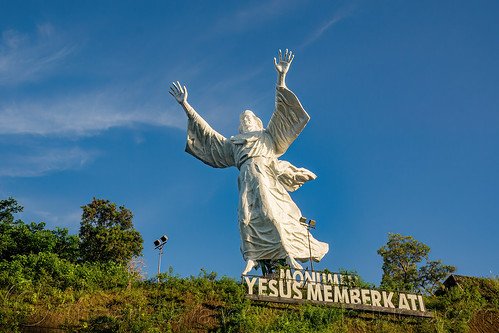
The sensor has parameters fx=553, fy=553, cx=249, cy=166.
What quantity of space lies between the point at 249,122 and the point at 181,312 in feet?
26.8

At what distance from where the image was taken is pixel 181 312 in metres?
15.2

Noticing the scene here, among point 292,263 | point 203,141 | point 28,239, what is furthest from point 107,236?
point 292,263

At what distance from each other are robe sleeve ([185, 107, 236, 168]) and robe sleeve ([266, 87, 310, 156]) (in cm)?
184

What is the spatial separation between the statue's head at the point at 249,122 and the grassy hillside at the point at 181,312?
588cm

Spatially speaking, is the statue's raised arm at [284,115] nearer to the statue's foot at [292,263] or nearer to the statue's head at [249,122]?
the statue's head at [249,122]

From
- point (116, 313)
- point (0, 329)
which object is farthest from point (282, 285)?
point (0, 329)

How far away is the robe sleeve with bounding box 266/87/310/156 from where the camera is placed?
19.1 meters

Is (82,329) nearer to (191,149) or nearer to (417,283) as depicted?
(191,149)

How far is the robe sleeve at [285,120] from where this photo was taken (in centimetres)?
1906

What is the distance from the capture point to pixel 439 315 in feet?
55.2

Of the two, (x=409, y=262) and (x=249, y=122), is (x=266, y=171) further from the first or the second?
(x=409, y=262)

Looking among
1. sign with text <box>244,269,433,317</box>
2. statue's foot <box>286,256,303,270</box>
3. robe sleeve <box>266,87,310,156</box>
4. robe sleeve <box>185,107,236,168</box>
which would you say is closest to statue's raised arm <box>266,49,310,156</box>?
robe sleeve <box>266,87,310,156</box>

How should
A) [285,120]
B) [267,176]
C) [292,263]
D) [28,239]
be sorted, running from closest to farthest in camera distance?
[292,263]
[267,176]
[285,120]
[28,239]

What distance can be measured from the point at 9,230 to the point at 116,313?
39.0ft
